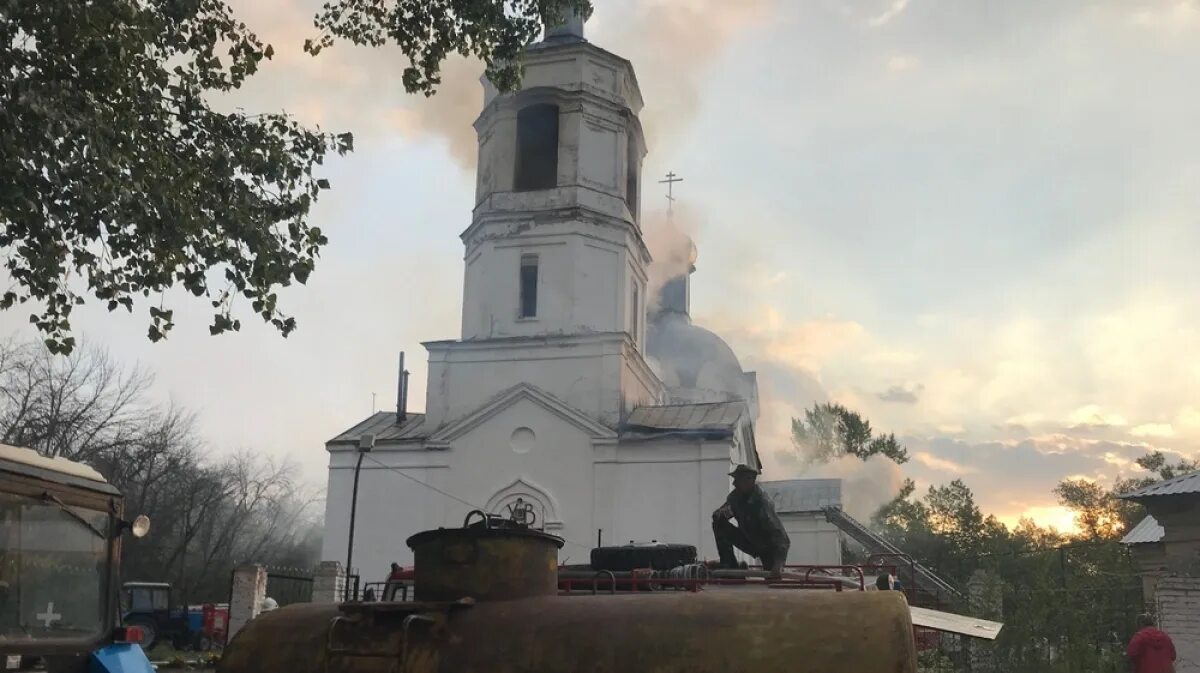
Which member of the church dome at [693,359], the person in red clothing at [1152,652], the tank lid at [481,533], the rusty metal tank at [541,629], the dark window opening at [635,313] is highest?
the church dome at [693,359]

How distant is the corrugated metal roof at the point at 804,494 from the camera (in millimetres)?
28859

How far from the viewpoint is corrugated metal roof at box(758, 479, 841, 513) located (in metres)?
28.9

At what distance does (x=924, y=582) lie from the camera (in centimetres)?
2320

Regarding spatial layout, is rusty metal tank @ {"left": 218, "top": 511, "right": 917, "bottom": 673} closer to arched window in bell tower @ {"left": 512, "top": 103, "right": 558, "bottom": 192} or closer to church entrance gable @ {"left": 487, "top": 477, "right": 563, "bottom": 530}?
church entrance gable @ {"left": 487, "top": 477, "right": 563, "bottom": 530}

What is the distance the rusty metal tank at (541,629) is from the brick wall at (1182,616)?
9.16 metres

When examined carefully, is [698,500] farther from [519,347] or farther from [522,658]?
[522,658]

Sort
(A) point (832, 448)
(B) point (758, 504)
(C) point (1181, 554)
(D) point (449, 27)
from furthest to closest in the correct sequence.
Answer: (A) point (832, 448), (C) point (1181, 554), (D) point (449, 27), (B) point (758, 504)

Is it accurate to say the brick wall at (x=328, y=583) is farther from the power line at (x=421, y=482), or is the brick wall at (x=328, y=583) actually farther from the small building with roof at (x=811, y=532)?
the small building with roof at (x=811, y=532)

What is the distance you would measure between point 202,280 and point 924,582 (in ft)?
62.3

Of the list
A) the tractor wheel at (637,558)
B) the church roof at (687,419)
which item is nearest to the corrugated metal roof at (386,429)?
the church roof at (687,419)

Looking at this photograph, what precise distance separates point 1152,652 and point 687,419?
13.2 m

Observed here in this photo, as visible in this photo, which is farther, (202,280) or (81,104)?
(202,280)

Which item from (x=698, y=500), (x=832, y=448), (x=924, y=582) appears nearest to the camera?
(x=698, y=500)

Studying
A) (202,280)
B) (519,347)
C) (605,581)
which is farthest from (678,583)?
(519,347)
